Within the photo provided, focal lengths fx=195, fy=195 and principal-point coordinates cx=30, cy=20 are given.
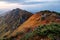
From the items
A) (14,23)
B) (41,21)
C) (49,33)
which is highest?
(49,33)

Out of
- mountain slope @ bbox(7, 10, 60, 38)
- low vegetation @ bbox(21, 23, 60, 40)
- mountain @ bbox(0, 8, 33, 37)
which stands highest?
low vegetation @ bbox(21, 23, 60, 40)

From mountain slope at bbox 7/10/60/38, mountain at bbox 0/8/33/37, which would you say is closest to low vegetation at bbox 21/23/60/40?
mountain slope at bbox 7/10/60/38

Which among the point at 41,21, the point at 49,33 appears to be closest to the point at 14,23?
the point at 41,21

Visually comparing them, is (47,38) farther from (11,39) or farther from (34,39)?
→ (11,39)

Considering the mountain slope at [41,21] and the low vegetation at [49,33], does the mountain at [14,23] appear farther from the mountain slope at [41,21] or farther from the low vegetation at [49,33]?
the low vegetation at [49,33]

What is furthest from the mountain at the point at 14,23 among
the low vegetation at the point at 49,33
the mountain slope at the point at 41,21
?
the low vegetation at the point at 49,33

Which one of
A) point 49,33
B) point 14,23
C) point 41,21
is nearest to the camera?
point 49,33

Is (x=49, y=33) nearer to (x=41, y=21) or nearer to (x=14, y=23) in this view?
(x=41, y=21)

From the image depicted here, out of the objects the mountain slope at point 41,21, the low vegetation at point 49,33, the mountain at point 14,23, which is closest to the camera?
the low vegetation at point 49,33

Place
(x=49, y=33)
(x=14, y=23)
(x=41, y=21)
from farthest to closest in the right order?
1. (x=14, y=23)
2. (x=41, y=21)
3. (x=49, y=33)

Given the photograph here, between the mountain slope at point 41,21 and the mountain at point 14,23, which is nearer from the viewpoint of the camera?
the mountain slope at point 41,21

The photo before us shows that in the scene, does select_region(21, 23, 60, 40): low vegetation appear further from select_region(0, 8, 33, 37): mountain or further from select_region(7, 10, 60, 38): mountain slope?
select_region(0, 8, 33, 37): mountain

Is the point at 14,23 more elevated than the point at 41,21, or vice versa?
the point at 41,21

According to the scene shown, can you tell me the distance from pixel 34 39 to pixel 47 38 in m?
3.95
